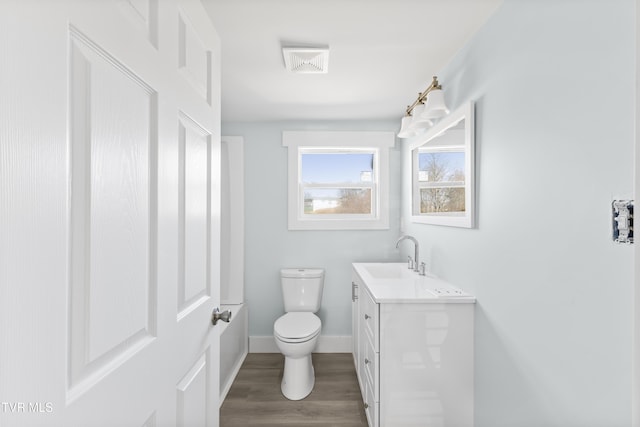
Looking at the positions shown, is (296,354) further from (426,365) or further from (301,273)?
(426,365)

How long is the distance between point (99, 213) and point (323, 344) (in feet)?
9.26

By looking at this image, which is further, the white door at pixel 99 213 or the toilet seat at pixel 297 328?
the toilet seat at pixel 297 328

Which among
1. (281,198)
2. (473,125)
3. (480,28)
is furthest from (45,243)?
(281,198)

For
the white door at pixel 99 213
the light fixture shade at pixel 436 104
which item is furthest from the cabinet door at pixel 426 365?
the light fixture shade at pixel 436 104

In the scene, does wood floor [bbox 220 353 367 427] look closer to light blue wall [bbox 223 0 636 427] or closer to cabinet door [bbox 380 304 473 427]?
cabinet door [bbox 380 304 473 427]

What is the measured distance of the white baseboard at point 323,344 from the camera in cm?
302

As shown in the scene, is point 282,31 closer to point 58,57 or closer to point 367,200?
point 58,57

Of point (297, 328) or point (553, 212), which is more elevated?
point (553, 212)

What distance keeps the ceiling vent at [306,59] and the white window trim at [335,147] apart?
1.09 meters

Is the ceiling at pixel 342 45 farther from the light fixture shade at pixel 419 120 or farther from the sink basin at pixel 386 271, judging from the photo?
the sink basin at pixel 386 271

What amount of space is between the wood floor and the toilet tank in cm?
51

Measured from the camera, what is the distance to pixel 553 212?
108 cm

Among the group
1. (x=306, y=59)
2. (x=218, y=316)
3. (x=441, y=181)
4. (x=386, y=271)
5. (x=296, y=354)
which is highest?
(x=306, y=59)

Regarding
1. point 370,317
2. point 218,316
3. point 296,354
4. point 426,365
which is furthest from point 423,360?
point 218,316
